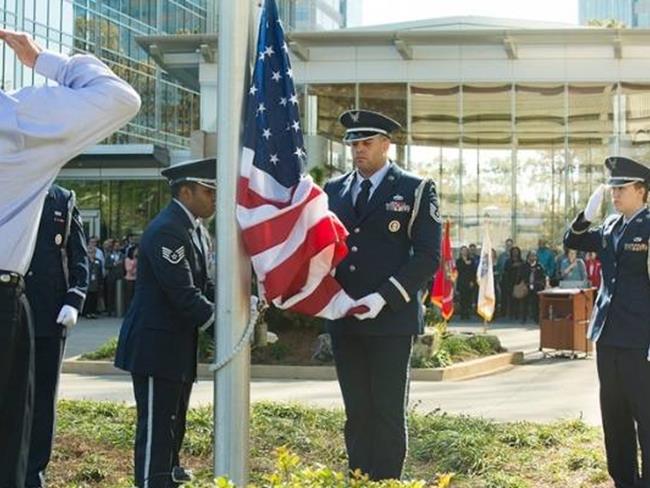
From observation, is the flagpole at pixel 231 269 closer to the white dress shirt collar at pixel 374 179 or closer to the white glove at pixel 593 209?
the white dress shirt collar at pixel 374 179

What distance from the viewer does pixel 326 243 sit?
4.47 m

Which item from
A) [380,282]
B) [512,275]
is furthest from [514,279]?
[380,282]

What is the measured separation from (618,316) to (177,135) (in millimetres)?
39001

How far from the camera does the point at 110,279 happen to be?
26.7m

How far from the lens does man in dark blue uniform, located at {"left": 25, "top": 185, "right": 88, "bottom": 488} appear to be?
20.1 feet

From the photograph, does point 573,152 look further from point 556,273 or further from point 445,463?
point 445,463

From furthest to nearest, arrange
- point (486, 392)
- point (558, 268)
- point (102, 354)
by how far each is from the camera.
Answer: point (558, 268)
point (102, 354)
point (486, 392)

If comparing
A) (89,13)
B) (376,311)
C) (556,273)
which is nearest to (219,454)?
(376,311)

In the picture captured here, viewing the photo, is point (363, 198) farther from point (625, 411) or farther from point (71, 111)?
point (71, 111)

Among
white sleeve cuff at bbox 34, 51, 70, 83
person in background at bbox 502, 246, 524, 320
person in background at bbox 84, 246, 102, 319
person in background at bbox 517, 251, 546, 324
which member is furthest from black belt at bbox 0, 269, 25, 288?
person in background at bbox 502, 246, 524, 320

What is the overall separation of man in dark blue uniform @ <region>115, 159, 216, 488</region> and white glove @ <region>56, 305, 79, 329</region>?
1.87 feet

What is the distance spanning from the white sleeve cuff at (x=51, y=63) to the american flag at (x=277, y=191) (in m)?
0.79

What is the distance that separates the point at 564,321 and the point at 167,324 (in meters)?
11.7

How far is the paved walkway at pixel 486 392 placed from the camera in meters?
10.6
